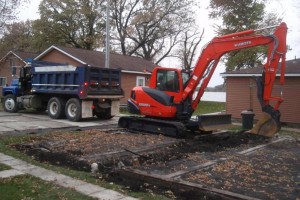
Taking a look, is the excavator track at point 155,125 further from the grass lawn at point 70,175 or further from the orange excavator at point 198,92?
the grass lawn at point 70,175

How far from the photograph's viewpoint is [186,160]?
9.30 metres

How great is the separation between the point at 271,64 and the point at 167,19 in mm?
31994

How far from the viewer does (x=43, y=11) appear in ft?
139

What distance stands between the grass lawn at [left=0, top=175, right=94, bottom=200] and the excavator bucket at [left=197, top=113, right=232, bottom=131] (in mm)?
7115

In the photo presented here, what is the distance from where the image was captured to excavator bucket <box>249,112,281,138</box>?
12133 mm

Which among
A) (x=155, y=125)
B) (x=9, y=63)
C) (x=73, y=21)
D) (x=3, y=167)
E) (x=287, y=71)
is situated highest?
(x=73, y=21)

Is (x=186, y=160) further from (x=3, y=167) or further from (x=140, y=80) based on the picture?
(x=140, y=80)

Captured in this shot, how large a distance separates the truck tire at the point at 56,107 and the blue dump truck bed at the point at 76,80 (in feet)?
1.42

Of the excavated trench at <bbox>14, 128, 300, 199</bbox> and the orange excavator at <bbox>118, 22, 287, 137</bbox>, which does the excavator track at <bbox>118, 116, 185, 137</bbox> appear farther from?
the excavated trench at <bbox>14, 128, 300, 199</bbox>

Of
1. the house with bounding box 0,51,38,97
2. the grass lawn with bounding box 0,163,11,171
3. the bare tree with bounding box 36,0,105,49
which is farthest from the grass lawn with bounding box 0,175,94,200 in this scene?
the bare tree with bounding box 36,0,105,49

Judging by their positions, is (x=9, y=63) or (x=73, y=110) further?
(x=9, y=63)

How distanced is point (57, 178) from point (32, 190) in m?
0.89

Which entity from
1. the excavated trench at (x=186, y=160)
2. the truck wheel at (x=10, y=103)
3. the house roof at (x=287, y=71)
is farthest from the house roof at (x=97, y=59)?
the excavated trench at (x=186, y=160)

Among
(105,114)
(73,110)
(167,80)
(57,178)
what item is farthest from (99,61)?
(57,178)
